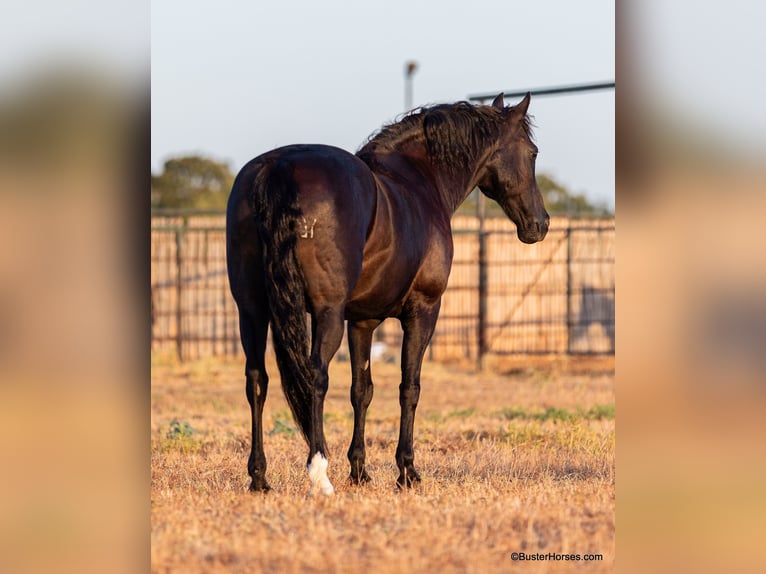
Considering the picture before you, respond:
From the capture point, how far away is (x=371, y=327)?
6656mm

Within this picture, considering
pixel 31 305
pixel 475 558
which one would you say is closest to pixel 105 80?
pixel 31 305

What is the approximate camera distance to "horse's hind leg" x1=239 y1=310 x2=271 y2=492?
5.67m

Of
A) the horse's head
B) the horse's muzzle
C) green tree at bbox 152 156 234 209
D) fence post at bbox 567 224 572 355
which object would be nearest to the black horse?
the horse's head

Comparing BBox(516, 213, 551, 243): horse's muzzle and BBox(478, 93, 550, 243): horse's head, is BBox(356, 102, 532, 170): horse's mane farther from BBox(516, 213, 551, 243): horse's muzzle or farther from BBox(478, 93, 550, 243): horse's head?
BBox(516, 213, 551, 243): horse's muzzle

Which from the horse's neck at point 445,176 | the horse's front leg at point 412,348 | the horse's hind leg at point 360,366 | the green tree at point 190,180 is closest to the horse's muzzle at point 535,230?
the horse's neck at point 445,176

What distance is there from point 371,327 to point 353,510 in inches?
73.4

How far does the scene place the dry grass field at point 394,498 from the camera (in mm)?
4082

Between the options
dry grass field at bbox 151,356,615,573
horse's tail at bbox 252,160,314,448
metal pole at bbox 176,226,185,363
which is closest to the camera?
dry grass field at bbox 151,356,615,573

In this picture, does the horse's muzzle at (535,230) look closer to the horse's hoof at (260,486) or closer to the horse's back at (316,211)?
the horse's back at (316,211)

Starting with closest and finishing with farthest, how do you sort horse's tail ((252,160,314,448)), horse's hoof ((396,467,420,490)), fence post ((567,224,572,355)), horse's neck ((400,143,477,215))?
horse's tail ((252,160,314,448)) < horse's hoof ((396,467,420,490)) < horse's neck ((400,143,477,215)) < fence post ((567,224,572,355))

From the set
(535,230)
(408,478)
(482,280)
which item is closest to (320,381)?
(408,478)

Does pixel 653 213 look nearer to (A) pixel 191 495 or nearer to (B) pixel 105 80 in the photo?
(B) pixel 105 80

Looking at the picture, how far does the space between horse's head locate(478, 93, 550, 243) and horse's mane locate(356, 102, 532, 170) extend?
11 cm

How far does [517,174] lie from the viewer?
7.22 meters
